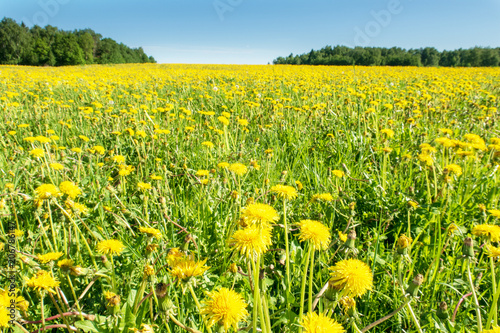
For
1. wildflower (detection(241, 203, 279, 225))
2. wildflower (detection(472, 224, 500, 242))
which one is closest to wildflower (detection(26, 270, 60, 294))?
wildflower (detection(241, 203, 279, 225))

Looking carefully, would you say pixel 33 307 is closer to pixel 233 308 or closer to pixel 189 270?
pixel 189 270

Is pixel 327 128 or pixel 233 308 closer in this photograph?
pixel 233 308

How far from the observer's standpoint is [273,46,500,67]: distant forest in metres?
25.5

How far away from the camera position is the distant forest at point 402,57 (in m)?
25.5

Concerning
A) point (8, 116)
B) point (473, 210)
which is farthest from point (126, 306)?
point (8, 116)

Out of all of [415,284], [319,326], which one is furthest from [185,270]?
[415,284]

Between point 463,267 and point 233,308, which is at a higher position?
point 233,308

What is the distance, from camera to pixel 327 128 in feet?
10.6

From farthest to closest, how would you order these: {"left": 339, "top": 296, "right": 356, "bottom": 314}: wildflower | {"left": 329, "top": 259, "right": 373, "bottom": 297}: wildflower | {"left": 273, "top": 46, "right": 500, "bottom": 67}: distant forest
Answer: {"left": 273, "top": 46, "right": 500, "bottom": 67}: distant forest → {"left": 339, "top": 296, "right": 356, "bottom": 314}: wildflower → {"left": 329, "top": 259, "right": 373, "bottom": 297}: wildflower

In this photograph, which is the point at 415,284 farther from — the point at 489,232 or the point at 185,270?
the point at 185,270

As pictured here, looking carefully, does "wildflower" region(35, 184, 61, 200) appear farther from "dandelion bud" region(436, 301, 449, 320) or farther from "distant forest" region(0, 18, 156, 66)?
"distant forest" region(0, 18, 156, 66)

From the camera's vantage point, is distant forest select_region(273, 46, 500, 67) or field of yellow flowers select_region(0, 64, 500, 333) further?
distant forest select_region(273, 46, 500, 67)

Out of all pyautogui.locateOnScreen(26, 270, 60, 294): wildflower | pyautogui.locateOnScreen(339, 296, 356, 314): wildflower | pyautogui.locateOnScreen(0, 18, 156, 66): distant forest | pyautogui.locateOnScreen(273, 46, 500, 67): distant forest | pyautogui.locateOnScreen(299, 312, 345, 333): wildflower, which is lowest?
pyautogui.locateOnScreen(339, 296, 356, 314): wildflower

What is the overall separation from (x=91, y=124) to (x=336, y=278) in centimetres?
316
